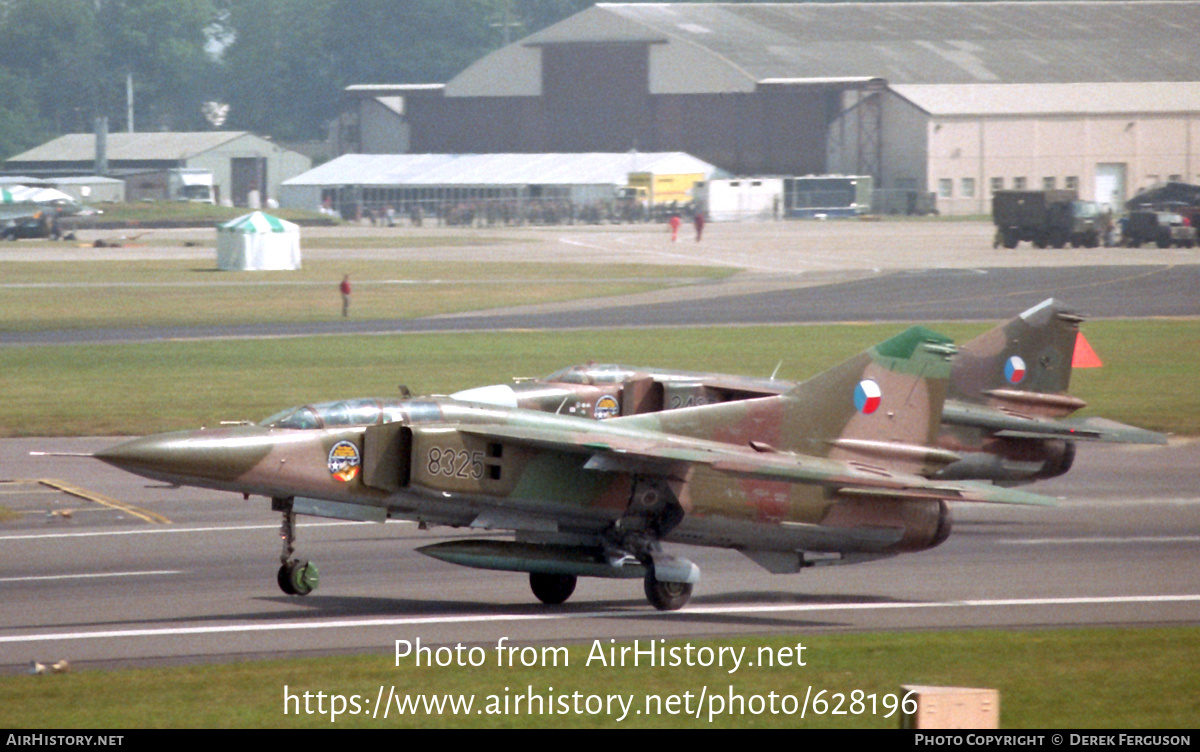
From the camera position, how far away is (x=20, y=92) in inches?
7776

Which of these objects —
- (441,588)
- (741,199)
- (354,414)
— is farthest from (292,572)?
(741,199)

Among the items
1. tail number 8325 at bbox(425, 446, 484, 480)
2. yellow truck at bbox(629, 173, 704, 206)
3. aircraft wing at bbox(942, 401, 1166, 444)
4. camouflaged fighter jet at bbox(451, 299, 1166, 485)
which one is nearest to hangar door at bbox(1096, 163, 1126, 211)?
yellow truck at bbox(629, 173, 704, 206)

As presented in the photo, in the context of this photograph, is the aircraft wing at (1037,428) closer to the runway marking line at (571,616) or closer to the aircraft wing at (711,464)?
the runway marking line at (571,616)

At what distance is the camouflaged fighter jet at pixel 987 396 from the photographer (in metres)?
22.0

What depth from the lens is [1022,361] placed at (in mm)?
24953

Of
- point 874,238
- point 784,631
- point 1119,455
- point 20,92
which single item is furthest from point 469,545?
point 20,92

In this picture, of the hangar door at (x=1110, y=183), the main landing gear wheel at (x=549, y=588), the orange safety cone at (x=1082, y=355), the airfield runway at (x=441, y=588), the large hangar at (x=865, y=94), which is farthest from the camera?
the hangar door at (x=1110, y=183)

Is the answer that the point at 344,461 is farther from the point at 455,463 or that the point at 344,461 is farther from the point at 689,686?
the point at 689,686

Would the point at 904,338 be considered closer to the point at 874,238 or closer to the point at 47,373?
the point at 47,373

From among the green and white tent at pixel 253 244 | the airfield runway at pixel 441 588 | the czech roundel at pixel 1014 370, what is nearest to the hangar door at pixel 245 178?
the green and white tent at pixel 253 244

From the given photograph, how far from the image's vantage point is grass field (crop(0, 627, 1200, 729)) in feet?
41.3

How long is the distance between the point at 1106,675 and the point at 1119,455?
60.3 ft

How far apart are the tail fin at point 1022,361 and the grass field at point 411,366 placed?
9.84 metres

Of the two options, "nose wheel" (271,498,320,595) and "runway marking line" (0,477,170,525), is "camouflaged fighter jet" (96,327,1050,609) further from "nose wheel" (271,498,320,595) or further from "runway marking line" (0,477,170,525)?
"runway marking line" (0,477,170,525)
